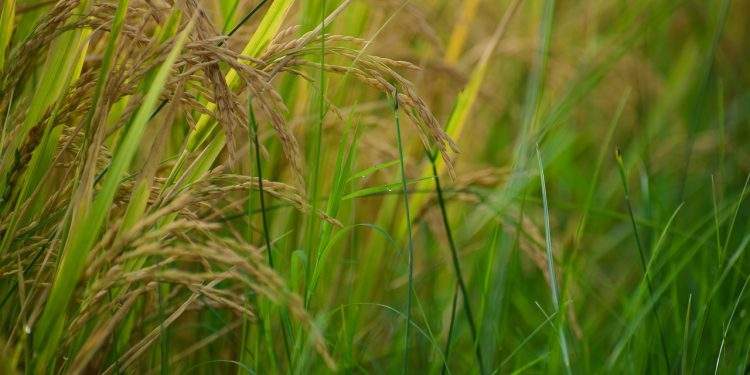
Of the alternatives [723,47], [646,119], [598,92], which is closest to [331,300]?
[646,119]

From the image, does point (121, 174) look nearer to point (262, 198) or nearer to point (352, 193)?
point (262, 198)

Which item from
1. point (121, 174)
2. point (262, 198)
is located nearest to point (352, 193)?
point (262, 198)

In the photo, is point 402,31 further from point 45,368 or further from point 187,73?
point 45,368

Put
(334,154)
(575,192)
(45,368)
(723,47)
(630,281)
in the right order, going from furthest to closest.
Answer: (723,47), (575,192), (630,281), (334,154), (45,368)

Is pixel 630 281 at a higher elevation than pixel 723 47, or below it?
below

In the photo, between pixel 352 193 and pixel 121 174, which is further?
pixel 352 193

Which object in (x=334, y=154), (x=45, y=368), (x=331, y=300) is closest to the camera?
(x=45, y=368)

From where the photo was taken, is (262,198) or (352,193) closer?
(262,198)

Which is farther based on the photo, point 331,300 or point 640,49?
point 640,49
